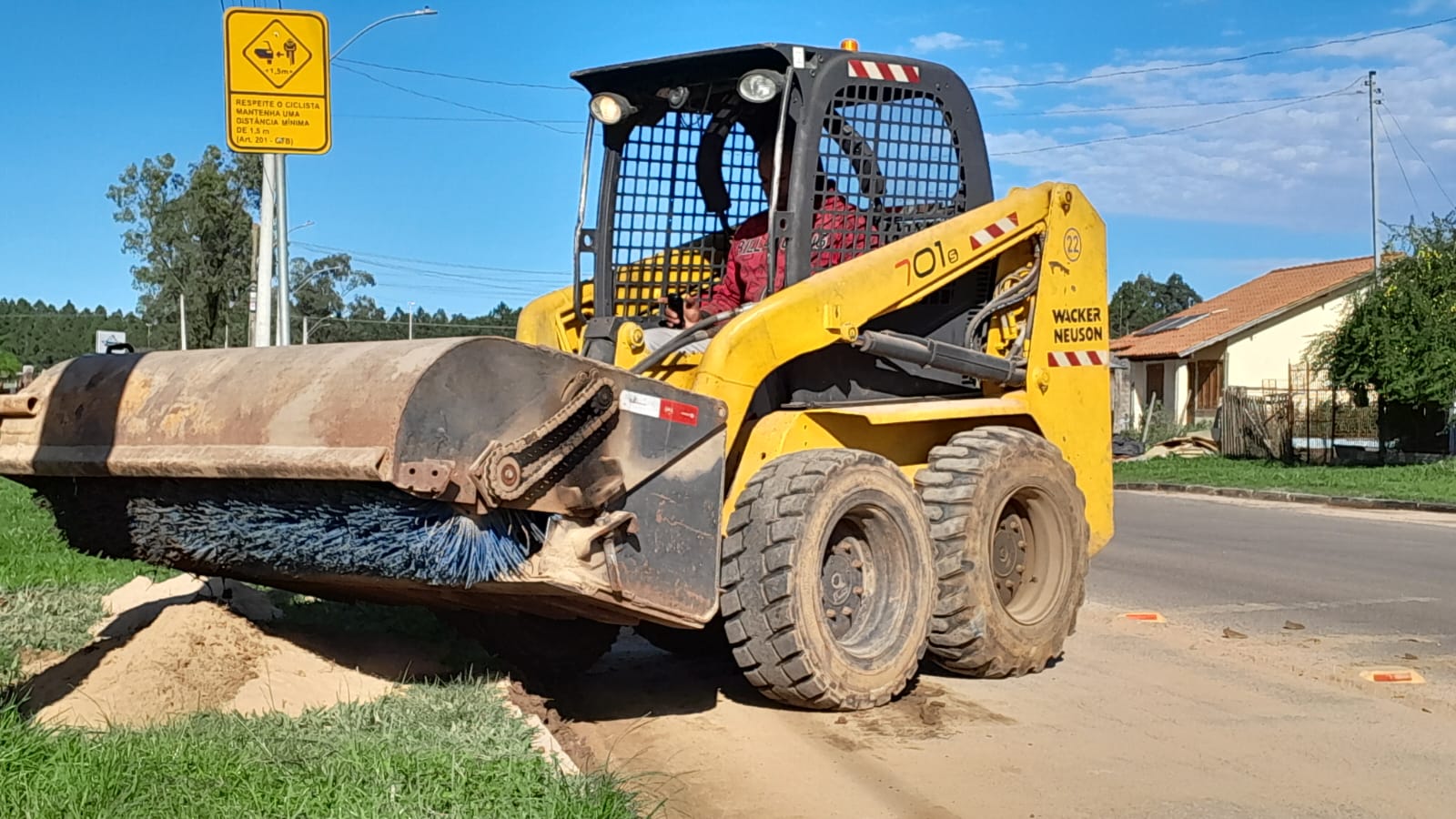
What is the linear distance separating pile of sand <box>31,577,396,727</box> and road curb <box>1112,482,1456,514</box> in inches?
629

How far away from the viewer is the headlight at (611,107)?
7.07 m

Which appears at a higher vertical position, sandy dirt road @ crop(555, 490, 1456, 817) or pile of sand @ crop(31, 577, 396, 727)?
pile of sand @ crop(31, 577, 396, 727)

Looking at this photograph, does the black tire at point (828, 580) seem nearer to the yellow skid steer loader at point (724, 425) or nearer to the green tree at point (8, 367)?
the yellow skid steer loader at point (724, 425)

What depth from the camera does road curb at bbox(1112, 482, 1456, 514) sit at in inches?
717

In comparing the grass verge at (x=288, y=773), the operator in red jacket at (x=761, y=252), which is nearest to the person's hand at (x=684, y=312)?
the operator in red jacket at (x=761, y=252)

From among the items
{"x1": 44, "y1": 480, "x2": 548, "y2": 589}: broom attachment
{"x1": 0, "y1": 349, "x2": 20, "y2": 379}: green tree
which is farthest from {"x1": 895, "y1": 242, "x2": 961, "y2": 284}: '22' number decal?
{"x1": 0, "y1": 349, "x2": 20, "y2": 379}: green tree

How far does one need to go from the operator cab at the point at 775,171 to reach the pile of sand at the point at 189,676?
79.3 inches

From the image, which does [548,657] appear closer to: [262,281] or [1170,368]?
[262,281]

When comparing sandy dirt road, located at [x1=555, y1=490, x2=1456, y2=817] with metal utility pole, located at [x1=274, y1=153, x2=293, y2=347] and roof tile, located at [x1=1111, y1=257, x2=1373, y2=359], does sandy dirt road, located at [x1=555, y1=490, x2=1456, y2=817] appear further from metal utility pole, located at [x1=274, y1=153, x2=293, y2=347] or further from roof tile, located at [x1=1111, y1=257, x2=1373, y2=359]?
roof tile, located at [x1=1111, y1=257, x2=1373, y2=359]

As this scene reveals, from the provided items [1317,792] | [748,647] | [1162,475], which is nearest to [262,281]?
[748,647]

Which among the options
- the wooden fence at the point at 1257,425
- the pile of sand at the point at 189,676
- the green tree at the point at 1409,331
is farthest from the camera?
the wooden fence at the point at 1257,425

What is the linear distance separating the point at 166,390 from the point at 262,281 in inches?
438

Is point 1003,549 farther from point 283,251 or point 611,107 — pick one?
point 283,251

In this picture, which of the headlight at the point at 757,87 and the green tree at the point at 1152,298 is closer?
the headlight at the point at 757,87
